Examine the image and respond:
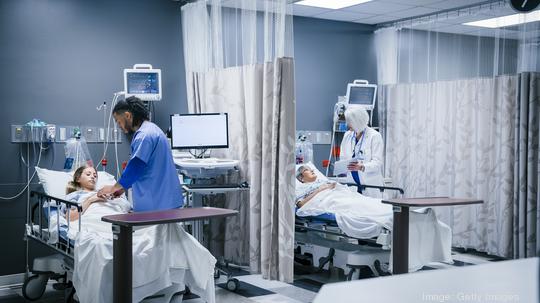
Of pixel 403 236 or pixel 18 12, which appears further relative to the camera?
pixel 18 12

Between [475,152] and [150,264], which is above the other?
[475,152]

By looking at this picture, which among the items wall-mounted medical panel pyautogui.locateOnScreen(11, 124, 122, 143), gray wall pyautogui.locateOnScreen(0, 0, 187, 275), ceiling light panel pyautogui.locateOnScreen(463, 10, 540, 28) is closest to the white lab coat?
ceiling light panel pyautogui.locateOnScreen(463, 10, 540, 28)

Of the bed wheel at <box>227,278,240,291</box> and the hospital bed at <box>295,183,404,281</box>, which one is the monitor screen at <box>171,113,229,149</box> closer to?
the hospital bed at <box>295,183,404,281</box>

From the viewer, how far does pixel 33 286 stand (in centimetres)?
407

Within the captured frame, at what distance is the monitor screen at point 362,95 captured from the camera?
22.0 feet

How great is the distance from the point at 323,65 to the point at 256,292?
325 centimetres

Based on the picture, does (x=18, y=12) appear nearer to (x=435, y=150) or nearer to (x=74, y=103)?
(x=74, y=103)

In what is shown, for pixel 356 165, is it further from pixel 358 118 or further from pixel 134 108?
pixel 134 108

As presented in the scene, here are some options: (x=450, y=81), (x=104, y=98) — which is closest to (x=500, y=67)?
(x=450, y=81)

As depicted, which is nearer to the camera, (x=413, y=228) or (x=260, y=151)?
(x=413, y=228)

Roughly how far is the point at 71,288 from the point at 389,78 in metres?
4.44

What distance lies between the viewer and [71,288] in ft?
12.9

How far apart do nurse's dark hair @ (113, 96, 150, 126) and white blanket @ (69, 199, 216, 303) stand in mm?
922

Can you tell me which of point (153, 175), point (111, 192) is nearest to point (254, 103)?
point (153, 175)
